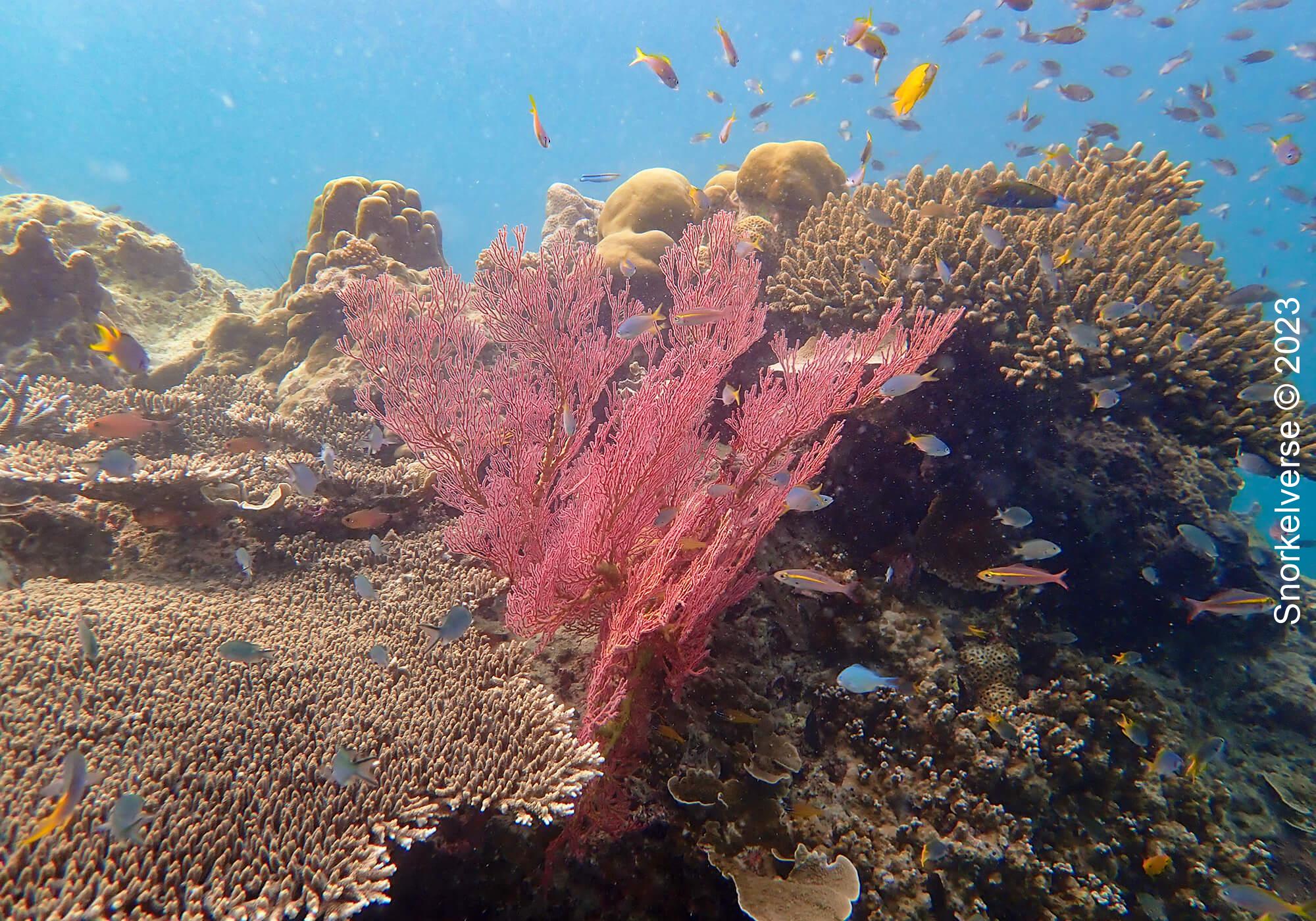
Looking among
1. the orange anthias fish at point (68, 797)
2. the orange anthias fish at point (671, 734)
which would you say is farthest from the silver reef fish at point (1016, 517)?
the orange anthias fish at point (68, 797)

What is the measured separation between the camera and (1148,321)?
5297 millimetres

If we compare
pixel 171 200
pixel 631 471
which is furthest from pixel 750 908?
pixel 171 200

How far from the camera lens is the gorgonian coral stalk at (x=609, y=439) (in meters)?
3.24

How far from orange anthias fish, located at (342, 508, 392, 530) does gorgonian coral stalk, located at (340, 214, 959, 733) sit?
40.4 inches

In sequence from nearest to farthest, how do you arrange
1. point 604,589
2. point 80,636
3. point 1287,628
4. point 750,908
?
point 750,908 < point 80,636 < point 604,589 < point 1287,628

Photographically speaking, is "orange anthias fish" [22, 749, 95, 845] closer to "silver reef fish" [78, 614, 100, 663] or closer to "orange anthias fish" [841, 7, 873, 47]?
"silver reef fish" [78, 614, 100, 663]

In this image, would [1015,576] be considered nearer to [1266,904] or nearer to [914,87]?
[1266,904]

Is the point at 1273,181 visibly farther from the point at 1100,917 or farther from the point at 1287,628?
A: the point at 1100,917

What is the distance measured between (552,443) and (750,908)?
300 cm

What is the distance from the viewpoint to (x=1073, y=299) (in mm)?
5277

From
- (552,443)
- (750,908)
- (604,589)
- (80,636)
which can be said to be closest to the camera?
(750,908)

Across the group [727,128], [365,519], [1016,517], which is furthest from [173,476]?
[727,128]

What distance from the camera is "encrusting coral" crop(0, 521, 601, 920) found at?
2.35 m

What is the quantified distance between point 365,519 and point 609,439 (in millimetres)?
2162
